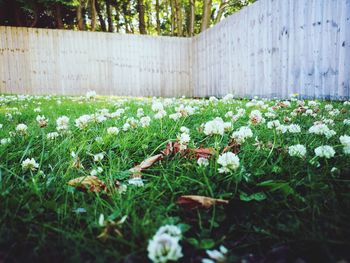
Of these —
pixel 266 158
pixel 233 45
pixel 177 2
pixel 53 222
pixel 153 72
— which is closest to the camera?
pixel 53 222

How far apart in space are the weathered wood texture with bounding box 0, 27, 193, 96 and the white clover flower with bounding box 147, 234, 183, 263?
979 cm

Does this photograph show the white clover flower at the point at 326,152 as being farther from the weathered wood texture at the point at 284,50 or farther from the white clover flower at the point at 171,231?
the weathered wood texture at the point at 284,50

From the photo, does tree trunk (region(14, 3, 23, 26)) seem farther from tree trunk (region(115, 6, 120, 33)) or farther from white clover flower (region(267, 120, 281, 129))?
white clover flower (region(267, 120, 281, 129))

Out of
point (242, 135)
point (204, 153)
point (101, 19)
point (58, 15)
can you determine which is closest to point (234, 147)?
point (242, 135)

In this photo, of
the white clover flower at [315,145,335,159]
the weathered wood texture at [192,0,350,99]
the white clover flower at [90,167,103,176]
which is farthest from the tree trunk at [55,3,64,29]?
the white clover flower at [315,145,335,159]

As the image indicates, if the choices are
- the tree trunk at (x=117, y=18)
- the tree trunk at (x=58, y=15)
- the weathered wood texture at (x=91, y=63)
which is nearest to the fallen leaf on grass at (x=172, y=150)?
the weathered wood texture at (x=91, y=63)

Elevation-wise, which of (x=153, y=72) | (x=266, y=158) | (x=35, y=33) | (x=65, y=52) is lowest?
(x=266, y=158)

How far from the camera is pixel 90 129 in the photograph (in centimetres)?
195

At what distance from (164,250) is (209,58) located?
8.57 m

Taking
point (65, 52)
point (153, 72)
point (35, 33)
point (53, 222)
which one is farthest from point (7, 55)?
point (53, 222)

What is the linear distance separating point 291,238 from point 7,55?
35.1 ft

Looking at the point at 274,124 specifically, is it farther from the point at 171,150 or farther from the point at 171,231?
the point at 171,231

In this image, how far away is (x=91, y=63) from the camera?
9.77 meters

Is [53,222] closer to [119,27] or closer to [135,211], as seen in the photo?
[135,211]
